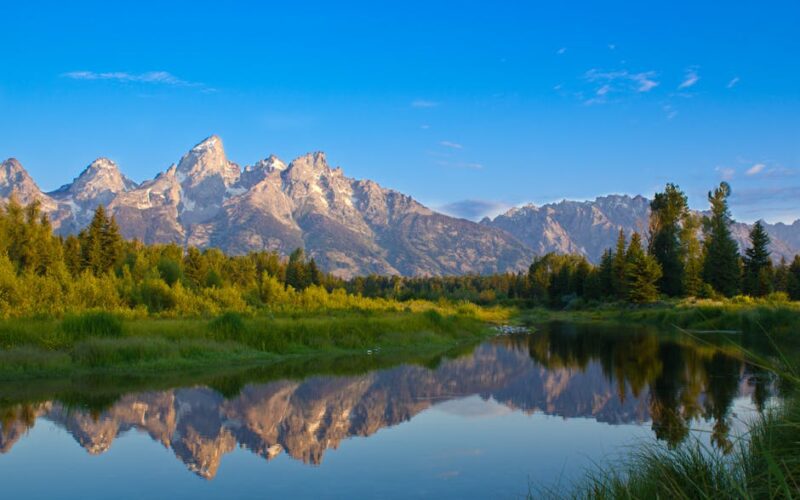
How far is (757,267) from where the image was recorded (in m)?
82.2

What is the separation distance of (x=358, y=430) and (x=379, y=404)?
370 centimetres

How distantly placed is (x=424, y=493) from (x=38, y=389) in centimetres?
1654

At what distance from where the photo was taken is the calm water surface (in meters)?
13.2

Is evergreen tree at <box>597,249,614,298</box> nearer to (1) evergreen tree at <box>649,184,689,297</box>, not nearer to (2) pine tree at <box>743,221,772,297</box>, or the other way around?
(1) evergreen tree at <box>649,184,689,297</box>

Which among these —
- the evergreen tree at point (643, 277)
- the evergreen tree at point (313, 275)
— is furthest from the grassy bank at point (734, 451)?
the evergreen tree at point (313, 275)

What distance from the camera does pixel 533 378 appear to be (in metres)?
29.0

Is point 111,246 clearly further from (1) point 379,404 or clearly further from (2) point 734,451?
(2) point 734,451

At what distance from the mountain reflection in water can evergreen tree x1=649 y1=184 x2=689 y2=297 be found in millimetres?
56612

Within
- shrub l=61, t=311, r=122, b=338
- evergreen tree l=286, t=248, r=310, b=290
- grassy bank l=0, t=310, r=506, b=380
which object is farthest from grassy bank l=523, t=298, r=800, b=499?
evergreen tree l=286, t=248, r=310, b=290

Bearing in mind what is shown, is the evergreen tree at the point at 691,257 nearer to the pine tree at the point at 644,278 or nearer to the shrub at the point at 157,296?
the pine tree at the point at 644,278

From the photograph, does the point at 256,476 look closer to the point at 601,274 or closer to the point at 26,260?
the point at 26,260

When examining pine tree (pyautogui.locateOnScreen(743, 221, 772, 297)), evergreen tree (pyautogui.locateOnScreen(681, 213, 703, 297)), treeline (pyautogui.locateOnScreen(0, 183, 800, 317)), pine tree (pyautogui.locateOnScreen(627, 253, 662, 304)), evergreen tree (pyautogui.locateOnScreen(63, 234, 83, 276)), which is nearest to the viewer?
treeline (pyautogui.locateOnScreen(0, 183, 800, 317))

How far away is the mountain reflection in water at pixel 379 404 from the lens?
1682 centimetres

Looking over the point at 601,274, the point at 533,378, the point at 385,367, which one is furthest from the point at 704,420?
the point at 601,274
